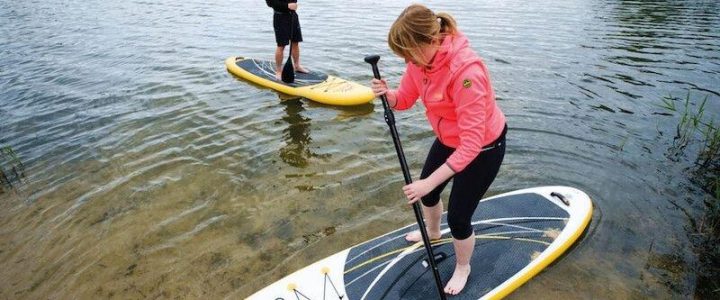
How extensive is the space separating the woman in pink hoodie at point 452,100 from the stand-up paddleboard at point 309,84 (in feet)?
13.3

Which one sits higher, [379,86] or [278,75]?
[379,86]

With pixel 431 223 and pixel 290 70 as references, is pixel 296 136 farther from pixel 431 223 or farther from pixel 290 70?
pixel 431 223

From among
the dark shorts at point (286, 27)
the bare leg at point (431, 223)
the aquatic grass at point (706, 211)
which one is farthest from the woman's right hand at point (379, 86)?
the dark shorts at point (286, 27)

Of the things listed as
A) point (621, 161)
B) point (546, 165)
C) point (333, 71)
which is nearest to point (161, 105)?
point (333, 71)

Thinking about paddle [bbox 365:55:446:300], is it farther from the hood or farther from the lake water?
the lake water

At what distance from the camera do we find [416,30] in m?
2.44

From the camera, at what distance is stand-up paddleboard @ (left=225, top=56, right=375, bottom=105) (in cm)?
773

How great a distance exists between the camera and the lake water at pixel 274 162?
4.13 m

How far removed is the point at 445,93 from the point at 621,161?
4421 millimetres

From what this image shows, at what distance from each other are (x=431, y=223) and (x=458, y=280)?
1.87 feet

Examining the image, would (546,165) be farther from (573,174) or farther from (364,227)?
(364,227)

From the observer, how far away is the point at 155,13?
1764 cm

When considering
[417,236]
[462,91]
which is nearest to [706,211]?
[417,236]

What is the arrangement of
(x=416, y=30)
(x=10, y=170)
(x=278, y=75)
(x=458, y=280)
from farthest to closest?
(x=278, y=75) → (x=10, y=170) → (x=458, y=280) → (x=416, y=30)
